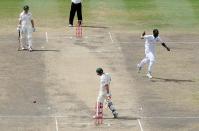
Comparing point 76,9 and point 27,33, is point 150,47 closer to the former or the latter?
point 27,33

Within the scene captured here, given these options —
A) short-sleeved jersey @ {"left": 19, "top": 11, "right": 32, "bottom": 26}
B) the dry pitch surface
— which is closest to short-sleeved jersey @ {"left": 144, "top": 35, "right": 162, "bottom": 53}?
the dry pitch surface

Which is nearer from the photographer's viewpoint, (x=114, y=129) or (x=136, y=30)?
(x=114, y=129)

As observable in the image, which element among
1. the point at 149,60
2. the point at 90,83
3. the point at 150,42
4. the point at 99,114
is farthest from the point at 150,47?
the point at 99,114

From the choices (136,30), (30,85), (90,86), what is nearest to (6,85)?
(30,85)

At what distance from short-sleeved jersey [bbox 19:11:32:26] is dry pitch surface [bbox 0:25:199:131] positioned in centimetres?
143

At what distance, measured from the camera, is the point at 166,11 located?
43344 millimetres

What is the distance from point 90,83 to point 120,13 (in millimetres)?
11416

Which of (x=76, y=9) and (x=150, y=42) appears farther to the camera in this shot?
(x=76, y=9)

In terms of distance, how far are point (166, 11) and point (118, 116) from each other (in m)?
16.1

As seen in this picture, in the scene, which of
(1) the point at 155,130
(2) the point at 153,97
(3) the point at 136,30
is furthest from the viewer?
(3) the point at 136,30

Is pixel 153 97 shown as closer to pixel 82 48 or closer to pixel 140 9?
pixel 82 48

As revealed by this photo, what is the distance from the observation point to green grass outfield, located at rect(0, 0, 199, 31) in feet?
136

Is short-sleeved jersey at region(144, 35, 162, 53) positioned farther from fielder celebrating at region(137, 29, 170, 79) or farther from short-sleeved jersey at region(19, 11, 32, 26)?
short-sleeved jersey at region(19, 11, 32, 26)

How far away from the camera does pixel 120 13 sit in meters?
42.8
